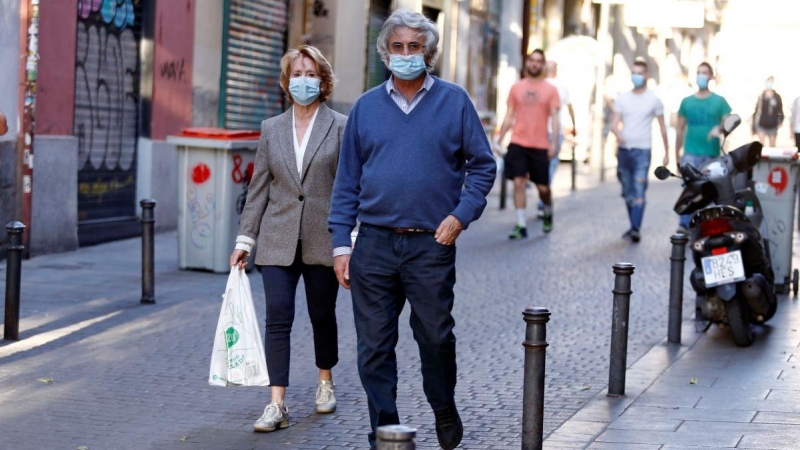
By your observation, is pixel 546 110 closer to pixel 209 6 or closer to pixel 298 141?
pixel 209 6

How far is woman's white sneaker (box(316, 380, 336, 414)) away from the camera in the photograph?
717 cm

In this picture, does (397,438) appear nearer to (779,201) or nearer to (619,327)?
(619,327)

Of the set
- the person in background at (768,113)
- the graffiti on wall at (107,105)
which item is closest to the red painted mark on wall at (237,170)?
the graffiti on wall at (107,105)

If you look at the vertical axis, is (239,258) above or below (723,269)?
above

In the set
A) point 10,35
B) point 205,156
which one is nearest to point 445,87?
point 205,156

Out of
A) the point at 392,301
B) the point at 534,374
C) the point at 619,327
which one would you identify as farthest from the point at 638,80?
the point at 392,301

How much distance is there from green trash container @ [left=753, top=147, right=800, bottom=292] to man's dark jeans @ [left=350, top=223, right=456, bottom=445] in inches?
253

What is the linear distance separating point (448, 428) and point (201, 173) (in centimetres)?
692

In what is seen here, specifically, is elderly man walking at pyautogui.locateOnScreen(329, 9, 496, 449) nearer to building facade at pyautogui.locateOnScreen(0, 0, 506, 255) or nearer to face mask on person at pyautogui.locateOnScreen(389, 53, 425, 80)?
face mask on person at pyautogui.locateOnScreen(389, 53, 425, 80)

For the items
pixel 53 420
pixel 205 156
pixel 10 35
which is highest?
pixel 10 35

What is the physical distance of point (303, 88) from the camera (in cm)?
689

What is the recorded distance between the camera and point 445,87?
5.81m

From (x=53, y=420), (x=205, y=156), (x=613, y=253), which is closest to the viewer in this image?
(x=53, y=420)

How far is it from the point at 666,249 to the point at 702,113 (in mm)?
1514
